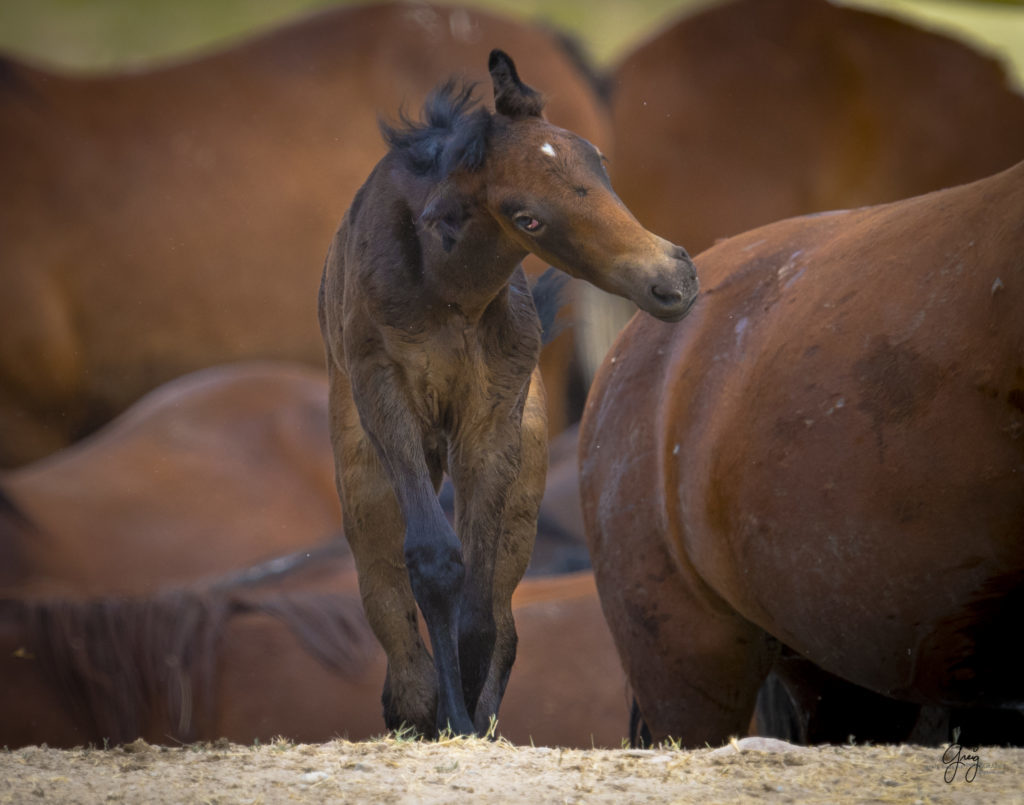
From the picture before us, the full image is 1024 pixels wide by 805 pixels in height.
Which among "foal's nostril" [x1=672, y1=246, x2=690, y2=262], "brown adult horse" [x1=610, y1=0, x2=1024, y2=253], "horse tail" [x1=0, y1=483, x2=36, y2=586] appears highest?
"brown adult horse" [x1=610, y1=0, x2=1024, y2=253]

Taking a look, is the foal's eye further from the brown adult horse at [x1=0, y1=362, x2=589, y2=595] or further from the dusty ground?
the brown adult horse at [x1=0, y1=362, x2=589, y2=595]

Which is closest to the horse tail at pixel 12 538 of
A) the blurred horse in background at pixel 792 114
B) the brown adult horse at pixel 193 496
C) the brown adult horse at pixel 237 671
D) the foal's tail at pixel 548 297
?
the brown adult horse at pixel 193 496

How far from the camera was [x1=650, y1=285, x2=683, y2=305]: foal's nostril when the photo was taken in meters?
1.63

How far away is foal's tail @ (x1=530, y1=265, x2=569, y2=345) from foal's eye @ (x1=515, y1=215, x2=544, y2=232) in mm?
385

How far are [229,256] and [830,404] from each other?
3701 mm

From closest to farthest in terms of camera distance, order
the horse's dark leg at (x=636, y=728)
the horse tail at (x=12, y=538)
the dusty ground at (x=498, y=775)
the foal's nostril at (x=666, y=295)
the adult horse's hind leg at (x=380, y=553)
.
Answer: the dusty ground at (x=498, y=775), the foal's nostril at (x=666, y=295), the adult horse's hind leg at (x=380, y=553), the horse's dark leg at (x=636, y=728), the horse tail at (x=12, y=538)

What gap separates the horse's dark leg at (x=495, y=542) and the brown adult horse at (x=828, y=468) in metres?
0.46

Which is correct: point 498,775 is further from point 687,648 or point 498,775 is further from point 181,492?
point 181,492

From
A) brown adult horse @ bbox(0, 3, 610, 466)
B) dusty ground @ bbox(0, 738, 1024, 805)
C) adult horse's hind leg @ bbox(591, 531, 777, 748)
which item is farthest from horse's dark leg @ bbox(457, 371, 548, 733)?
brown adult horse @ bbox(0, 3, 610, 466)

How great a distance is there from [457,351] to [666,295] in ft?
1.04

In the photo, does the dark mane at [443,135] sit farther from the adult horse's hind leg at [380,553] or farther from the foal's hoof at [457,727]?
the foal's hoof at [457,727]

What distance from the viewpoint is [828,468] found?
2102 mm

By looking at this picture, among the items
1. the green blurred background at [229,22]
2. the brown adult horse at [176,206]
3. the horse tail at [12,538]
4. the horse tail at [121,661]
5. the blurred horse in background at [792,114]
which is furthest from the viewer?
the blurred horse in background at [792,114]

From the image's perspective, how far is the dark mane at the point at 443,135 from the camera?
174 cm
